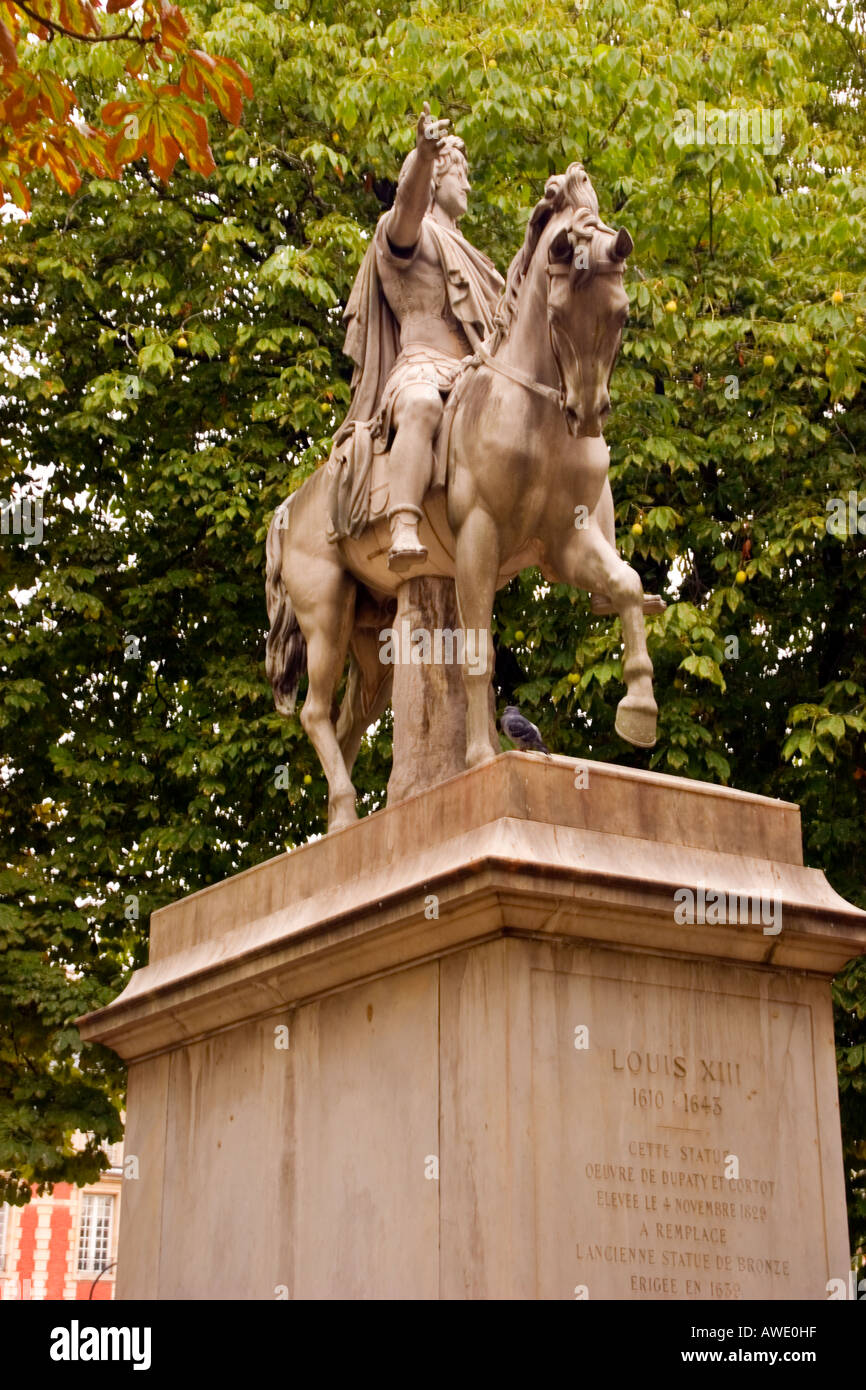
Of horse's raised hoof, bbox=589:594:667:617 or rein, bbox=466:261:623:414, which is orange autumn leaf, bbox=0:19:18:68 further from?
horse's raised hoof, bbox=589:594:667:617

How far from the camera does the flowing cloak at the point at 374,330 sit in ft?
32.8

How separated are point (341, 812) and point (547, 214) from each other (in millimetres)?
3127

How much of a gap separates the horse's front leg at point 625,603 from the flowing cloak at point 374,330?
4.39ft

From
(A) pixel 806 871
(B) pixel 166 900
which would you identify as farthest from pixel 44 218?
(A) pixel 806 871

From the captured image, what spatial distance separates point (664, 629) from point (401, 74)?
4.96 meters

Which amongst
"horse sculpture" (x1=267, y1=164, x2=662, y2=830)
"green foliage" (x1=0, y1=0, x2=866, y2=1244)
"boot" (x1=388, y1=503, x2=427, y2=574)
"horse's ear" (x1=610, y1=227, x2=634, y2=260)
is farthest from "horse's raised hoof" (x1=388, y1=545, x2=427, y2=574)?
"green foliage" (x1=0, y1=0, x2=866, y2=1244)

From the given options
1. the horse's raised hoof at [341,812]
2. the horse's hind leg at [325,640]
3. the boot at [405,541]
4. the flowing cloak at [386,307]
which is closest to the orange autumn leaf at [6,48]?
the boot at [405,541]

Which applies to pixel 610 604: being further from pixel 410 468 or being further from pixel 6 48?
pixel 6 48

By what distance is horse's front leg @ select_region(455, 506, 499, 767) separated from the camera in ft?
29.7

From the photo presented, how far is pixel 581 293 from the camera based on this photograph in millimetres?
8477

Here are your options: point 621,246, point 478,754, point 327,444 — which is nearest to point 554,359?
point 621,246

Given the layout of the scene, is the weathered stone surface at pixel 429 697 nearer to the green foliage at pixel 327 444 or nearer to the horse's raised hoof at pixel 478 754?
the horse's raised hoof at pixel 478 754
